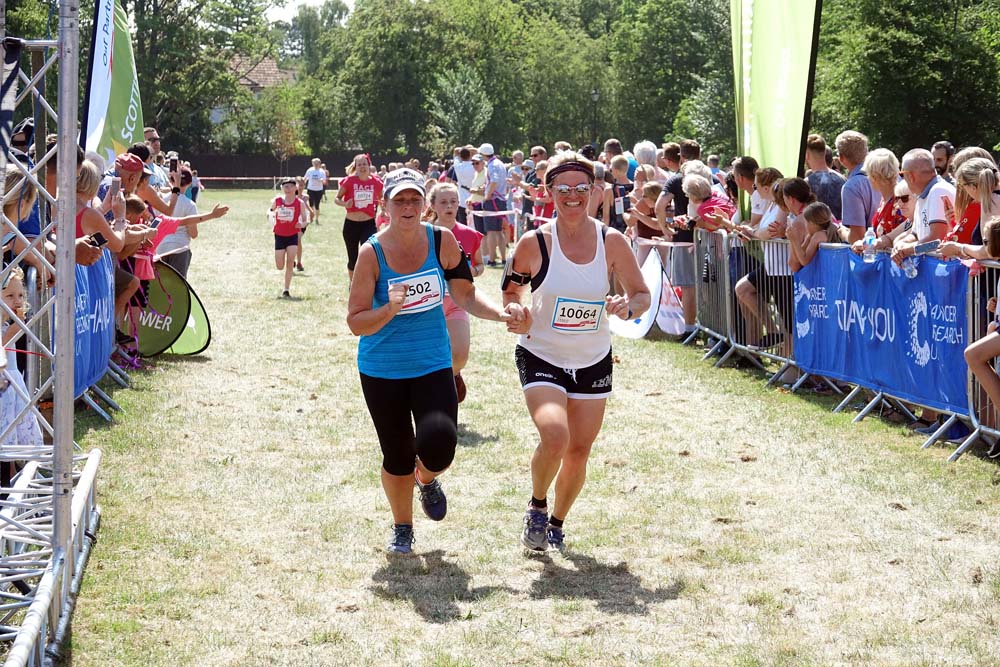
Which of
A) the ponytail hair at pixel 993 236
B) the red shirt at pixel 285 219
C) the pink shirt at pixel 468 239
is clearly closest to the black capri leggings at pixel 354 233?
the red shirt at pixel 285 219

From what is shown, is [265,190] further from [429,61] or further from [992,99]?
[992,99]

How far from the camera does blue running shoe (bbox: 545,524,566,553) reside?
652cm

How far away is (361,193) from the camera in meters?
16.9

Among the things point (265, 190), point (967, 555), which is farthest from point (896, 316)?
point (265, 190)

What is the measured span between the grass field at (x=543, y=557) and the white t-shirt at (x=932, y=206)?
149 cm

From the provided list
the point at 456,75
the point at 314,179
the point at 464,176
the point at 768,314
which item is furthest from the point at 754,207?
the point at 456,75

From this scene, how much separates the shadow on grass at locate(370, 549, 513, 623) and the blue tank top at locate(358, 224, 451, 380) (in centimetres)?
95

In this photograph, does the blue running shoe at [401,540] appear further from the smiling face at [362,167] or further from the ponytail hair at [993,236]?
the smiling face at [362,167]

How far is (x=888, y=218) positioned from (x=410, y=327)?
5.10 meters

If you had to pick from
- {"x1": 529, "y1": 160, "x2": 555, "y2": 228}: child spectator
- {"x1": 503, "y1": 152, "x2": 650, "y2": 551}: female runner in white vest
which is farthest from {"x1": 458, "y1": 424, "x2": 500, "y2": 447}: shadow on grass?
{"x1": 529, "y1": 160, "x2": 555, "y2": 228}: child spectator

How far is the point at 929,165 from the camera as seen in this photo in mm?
9023

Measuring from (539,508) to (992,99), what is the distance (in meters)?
51.4

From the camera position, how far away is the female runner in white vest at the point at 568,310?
241 inches

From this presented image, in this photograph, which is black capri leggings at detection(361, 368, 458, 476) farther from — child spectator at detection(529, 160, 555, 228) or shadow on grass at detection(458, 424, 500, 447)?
child spectator at detection(529, 160, 555, 228)
